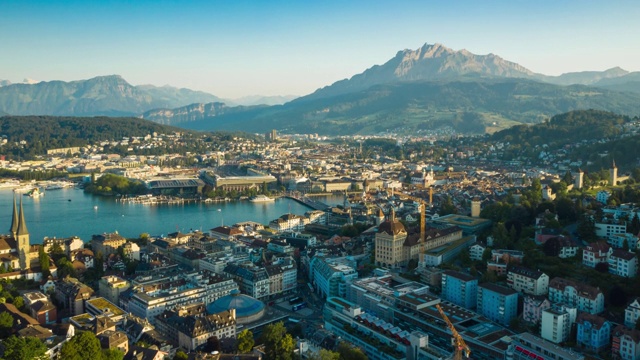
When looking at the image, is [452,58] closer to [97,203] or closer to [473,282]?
[97,203]

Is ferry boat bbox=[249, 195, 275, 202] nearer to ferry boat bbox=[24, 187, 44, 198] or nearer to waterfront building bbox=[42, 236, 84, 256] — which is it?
ferry boat bbox=[24, 187, 44, 198]

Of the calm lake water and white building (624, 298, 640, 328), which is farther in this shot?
the calm lake water

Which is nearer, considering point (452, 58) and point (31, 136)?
point (31, 136)

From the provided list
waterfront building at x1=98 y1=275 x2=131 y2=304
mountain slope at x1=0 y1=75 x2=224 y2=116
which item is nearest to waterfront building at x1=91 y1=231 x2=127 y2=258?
waterfront building at x1=98 y1=275 x2=131 y2=304

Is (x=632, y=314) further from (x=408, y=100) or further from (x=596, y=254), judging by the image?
(x=408, y=100)

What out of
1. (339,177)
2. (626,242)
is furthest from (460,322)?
(339,177)

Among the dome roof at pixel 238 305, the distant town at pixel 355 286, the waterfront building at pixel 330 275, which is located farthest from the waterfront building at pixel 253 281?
the waterfront building at pixel 330 275
